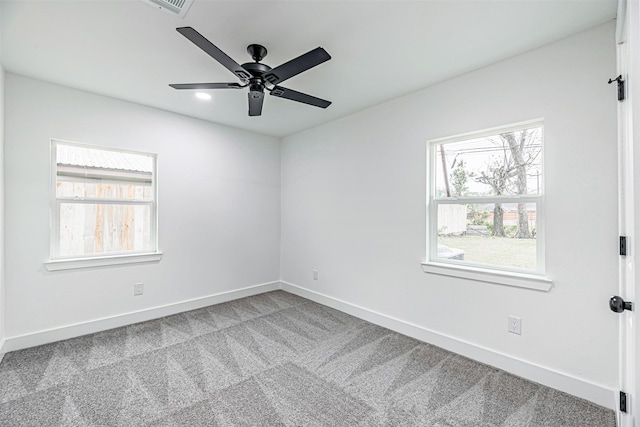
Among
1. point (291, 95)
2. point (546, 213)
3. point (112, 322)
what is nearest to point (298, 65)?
point (291, 95)

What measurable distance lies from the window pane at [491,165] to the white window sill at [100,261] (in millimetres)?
3317

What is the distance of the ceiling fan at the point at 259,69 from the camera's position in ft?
5.43

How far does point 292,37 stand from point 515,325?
2.78m

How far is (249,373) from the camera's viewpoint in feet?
7.45

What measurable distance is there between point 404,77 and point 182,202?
2.95 meters

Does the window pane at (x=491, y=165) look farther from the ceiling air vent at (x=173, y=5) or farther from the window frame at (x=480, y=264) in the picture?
the ceiling air vent at (x=173, y=5)

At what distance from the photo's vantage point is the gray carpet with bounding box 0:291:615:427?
1.79 m

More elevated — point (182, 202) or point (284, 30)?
point (284, 30)

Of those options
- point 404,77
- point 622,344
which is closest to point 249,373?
point 622,344

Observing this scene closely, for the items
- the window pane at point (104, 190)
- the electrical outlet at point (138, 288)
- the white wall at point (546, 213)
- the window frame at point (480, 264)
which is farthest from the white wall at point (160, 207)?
the window frame at point (480, 264)

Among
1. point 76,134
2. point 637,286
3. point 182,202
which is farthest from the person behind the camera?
point 182,202

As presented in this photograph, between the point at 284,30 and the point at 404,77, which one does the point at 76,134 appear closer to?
the point at 284,30

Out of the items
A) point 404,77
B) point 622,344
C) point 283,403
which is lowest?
point 283,403

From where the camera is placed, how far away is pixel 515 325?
2258 mm
